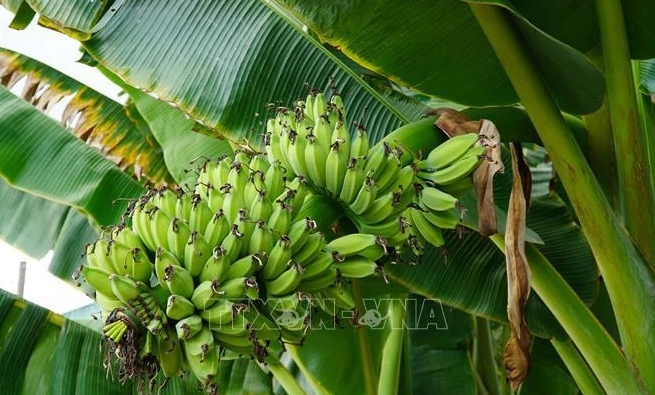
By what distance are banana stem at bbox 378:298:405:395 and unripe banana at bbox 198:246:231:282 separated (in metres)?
0.98

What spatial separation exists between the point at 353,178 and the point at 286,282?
18cm

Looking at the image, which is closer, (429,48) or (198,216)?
(198,216)

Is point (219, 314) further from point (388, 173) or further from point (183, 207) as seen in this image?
point (388, 173)

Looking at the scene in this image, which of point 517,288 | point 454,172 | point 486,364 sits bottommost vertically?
point 486,364

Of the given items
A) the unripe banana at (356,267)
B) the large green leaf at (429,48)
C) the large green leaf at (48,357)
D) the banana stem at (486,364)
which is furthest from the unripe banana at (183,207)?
the banana stem at (486,364)

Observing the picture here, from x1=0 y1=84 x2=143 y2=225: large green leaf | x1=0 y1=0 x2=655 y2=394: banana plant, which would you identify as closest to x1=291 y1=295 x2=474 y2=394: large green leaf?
x1=0 y1=0 x2=655 y2=394: banana plant

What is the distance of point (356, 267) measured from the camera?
0.92m

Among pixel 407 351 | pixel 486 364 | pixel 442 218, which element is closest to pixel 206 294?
pixel 442 218

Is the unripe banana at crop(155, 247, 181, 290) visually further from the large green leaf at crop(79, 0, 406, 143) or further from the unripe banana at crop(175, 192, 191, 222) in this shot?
the large green leaf at crop(79, 0, 406, 143)

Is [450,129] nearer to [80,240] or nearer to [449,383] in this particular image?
[449,383]

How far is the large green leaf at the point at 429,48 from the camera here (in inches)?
52.4

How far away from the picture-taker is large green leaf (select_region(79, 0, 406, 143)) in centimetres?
146

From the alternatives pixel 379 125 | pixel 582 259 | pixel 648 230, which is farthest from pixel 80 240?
pixel 648 230

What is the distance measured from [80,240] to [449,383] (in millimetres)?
1185
